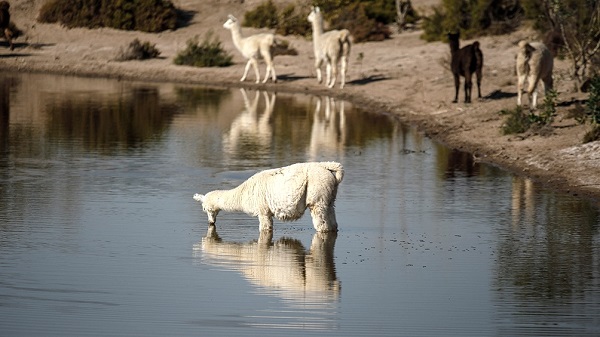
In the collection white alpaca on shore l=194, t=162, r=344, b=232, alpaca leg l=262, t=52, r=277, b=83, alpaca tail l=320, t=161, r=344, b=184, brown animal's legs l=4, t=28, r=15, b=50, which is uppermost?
brown animal's legs l=4, t=28, r=15, b=50

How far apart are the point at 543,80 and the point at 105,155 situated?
7.72 meters

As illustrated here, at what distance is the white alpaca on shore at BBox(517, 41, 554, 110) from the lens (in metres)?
21.0

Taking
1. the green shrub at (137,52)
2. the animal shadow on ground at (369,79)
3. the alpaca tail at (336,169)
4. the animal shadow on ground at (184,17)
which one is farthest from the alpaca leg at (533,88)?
the animal shadow on ground at (184,17)

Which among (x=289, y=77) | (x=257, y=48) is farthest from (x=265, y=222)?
(x=289, y=77)

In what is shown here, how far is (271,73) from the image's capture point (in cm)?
3003

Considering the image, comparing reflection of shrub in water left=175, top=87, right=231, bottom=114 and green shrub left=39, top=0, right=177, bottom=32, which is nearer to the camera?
reflection of shrub in water left=175, top=87, right=231, bottom=114

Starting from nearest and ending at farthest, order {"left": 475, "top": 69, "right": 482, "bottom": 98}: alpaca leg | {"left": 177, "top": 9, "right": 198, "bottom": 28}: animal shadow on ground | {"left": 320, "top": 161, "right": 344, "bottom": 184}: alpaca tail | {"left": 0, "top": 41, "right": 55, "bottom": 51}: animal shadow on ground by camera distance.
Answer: {"left": 320, "top": 161, "right": 344, "bottom": 184}: alpaca tail, {"left": 475, "top": 69, "right": 482, "bottom": 98}: alpaca leg, {"left": 0, "top": 41, "right": 55, "bottom": 51}: animal shadow on ground, {"left": 177, "top": 9, "right": 198, "bottom": 28}: animal shadow on ground

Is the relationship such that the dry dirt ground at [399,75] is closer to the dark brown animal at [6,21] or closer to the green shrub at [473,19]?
the dark brown animal at [6,21]

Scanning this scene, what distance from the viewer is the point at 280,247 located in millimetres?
12062

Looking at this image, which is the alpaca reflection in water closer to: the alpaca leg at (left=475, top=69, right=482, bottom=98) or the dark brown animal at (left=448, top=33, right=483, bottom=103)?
the dark brown animal at (left=448, top=33, right=483, bottom=103)

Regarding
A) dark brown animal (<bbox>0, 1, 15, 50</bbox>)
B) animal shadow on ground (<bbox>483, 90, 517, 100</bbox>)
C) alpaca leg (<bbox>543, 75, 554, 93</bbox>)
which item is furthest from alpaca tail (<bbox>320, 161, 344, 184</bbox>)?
dark brown animal (<bbox>0, 1, 15, 50</bbox>)

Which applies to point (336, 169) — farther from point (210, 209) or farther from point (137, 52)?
point (137, 52)

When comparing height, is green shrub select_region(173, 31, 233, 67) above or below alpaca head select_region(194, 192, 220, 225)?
above

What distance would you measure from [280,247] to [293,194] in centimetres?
54
